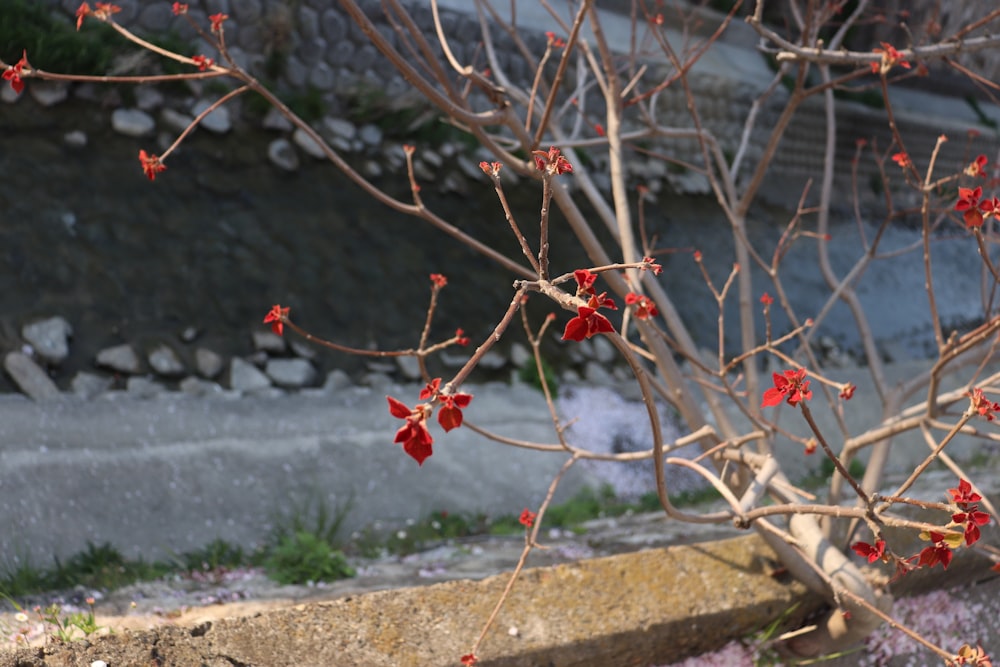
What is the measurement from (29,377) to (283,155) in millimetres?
2350

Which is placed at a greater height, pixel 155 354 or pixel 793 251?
pixel 155 354

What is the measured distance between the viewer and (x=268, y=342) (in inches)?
175

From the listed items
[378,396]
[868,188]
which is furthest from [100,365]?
[868,188]

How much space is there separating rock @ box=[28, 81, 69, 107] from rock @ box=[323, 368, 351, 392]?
7.50 ft

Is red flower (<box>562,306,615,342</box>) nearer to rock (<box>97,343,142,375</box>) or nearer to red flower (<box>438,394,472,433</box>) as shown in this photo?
red flower (<box>438,394,472,433</box>)

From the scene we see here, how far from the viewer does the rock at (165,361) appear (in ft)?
13.4

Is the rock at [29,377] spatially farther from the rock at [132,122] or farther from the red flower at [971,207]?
the red flower at [971,207]

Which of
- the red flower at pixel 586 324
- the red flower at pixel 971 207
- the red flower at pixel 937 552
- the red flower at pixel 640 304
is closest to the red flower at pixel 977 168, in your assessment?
the red flower at pixel 971 207

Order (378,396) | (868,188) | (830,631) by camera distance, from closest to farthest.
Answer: (830,631) → (378,396) → (868,188)

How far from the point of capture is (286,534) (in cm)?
314

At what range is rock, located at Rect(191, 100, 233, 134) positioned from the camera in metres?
5.42

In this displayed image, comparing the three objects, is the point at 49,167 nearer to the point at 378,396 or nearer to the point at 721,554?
the point at 378,396

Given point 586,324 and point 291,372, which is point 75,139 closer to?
point 291,372

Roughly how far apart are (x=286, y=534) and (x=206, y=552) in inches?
11.7
